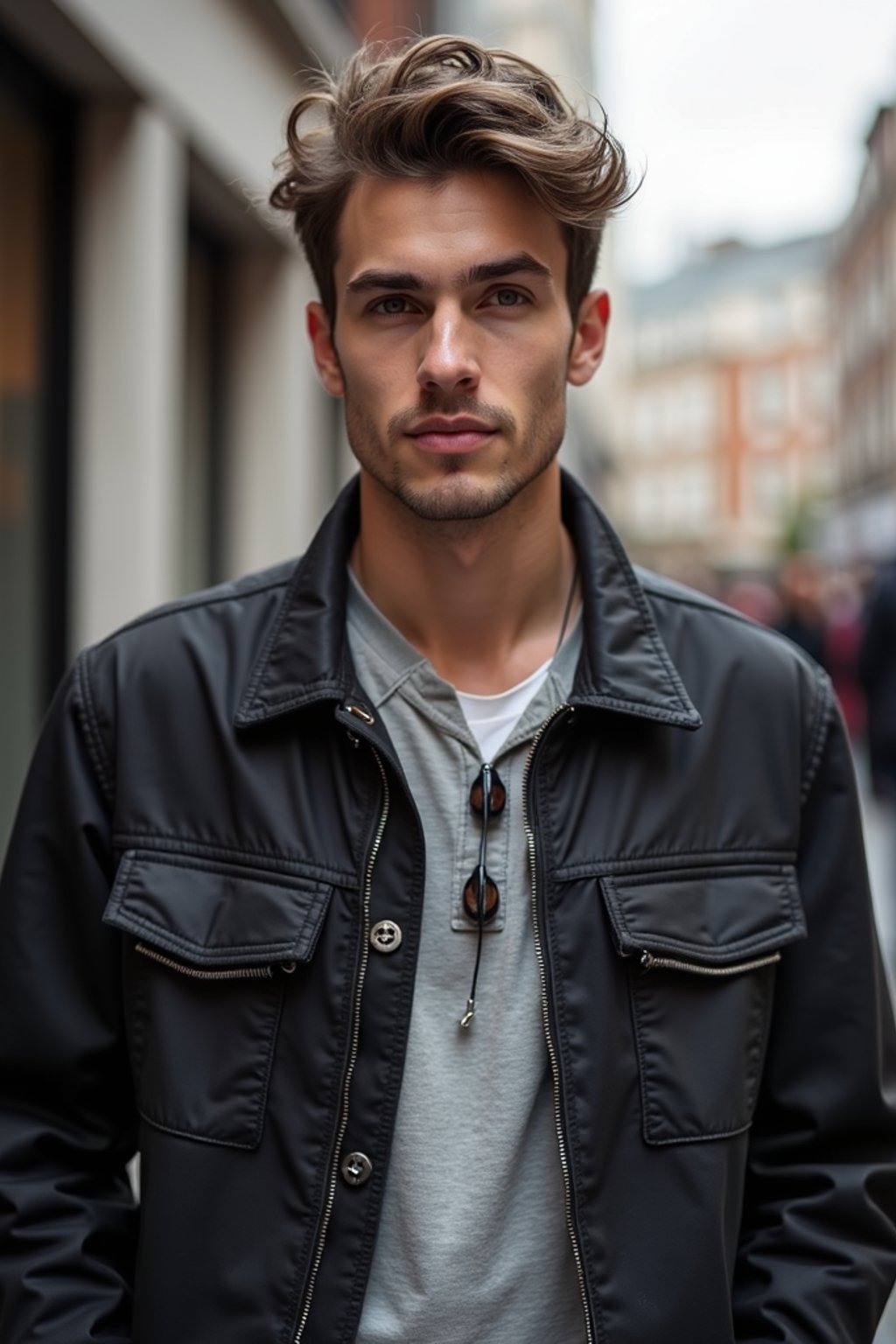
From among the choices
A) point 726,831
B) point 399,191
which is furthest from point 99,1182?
point 399,191

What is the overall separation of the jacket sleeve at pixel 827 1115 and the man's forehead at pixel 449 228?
77cm

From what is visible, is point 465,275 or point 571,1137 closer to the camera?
point 571,1137

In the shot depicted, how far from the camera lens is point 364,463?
7.18 feet

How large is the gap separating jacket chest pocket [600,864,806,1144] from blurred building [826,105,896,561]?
36574 mm

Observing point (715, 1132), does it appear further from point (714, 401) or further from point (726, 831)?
point (714, 401)

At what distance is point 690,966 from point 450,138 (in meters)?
1.11

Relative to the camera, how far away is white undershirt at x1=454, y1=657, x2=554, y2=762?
7.20ft

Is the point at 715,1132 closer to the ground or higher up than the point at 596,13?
closer to the ground

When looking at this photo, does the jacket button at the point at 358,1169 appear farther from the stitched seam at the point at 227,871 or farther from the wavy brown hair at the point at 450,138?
the wavy brown hair at the point at 450,138

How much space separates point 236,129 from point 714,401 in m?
85.9

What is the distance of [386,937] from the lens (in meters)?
2.04

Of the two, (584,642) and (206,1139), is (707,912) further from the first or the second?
(206,1139)

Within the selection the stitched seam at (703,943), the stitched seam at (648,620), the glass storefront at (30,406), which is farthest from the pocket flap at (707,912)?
the glass storefront at (30,406)

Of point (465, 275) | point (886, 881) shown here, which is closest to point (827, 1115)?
point (465, 275)
